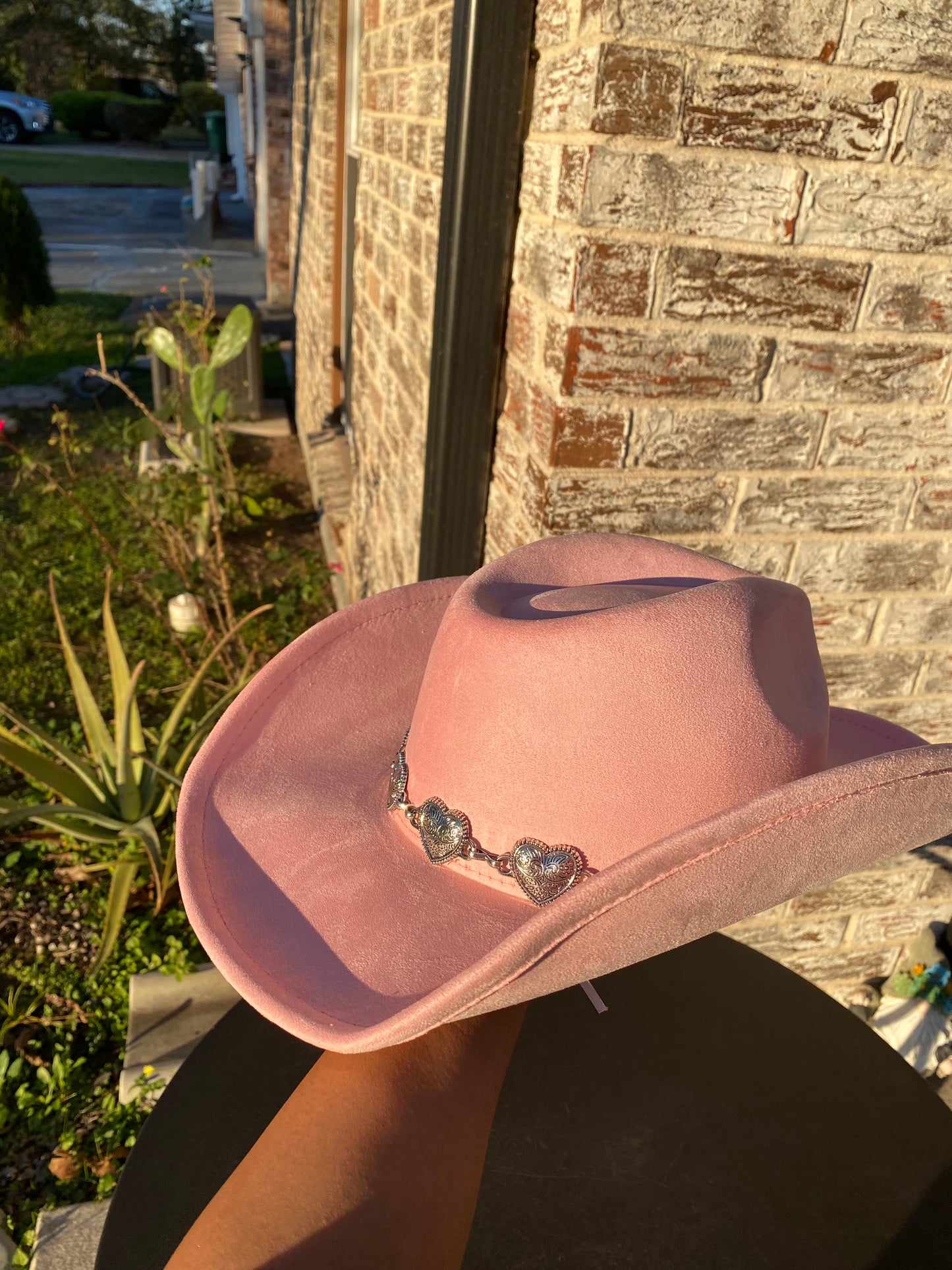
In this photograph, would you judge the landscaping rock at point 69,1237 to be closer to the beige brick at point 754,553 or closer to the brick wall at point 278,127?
the beige brick at point 754,553

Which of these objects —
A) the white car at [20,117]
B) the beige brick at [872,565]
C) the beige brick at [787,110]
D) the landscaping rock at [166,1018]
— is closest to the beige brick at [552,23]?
the beige brick at [787,110]

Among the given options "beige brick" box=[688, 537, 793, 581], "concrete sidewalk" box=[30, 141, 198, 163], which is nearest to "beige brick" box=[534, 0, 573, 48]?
Answer: "beige brick" box=[688, 537, 793, 581]

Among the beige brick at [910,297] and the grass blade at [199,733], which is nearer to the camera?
the beige brick at [910,297]

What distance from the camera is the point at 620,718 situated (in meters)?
1.02

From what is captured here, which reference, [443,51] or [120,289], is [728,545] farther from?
[120,289]

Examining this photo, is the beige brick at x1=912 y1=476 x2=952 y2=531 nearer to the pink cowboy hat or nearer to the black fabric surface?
the pink cowboy hat

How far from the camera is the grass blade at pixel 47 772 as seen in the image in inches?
106

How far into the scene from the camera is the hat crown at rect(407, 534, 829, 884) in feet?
3.34

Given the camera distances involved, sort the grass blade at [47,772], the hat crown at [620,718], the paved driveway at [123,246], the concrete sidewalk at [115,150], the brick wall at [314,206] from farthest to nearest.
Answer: the concrete sidewalk at [115,150] → the paved driveway at [123,246] → the brick wall at [314,206] → the grass blade at [47,772] → the hat crown at [620,718]

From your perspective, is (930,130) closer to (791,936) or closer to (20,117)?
(791,936)

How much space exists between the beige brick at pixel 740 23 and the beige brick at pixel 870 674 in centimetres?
126

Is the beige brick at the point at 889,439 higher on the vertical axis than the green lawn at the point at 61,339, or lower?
higher

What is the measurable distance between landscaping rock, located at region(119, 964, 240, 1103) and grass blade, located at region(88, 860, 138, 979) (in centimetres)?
12

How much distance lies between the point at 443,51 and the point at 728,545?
61.4 inches
